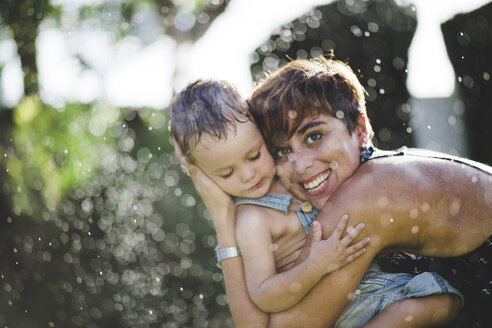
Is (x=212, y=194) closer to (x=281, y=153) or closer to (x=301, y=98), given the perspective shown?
(x=281, y=153)

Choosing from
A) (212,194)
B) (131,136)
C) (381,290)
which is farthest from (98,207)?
Result: (381,290)

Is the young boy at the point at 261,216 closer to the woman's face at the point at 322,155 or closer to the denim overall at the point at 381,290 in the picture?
the denim overall at the point at 381,290

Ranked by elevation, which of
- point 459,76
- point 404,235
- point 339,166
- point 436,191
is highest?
point 339,166

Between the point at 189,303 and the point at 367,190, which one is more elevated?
the point at 367,190

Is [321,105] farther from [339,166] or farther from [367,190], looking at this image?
[367,190]

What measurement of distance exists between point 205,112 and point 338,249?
0.91m

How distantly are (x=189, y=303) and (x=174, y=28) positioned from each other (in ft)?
18.3

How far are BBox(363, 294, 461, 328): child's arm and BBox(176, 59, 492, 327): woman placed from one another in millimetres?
28

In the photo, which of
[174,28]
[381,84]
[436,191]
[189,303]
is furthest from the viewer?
[174,28]

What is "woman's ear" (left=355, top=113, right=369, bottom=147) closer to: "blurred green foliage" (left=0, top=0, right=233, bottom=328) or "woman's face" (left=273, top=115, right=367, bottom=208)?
"woman's face" (left=273, top=115, right=367, bottom=208)

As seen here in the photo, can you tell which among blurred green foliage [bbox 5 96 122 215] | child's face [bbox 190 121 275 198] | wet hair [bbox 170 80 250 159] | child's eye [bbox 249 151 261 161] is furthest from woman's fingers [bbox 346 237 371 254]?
blurred green foliage [bbox 5 96 122 215]

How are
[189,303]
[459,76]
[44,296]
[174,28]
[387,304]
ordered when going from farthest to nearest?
[174,28] < [44,296] < [189,303] < [459,76] < [387,304]

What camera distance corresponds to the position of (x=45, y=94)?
1063cm

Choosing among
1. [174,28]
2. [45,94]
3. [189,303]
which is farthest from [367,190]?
[45,94]
